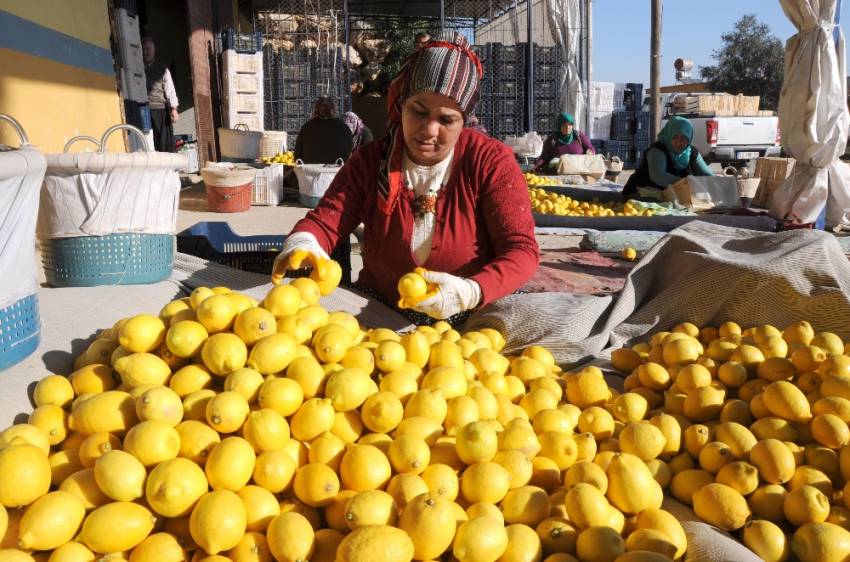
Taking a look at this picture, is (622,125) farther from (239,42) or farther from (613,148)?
(239,42)

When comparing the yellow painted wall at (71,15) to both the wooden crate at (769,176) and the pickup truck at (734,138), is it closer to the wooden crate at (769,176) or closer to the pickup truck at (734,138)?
the wooden crate at (769,176)

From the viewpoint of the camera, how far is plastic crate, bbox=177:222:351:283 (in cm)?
351

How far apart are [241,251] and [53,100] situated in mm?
3794

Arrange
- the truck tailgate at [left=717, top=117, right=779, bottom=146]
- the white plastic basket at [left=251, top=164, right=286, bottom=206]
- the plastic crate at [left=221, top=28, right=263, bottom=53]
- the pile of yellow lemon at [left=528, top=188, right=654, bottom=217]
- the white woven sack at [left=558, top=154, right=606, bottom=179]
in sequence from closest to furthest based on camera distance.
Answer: the pile of yellow lemon at [left=528, top=188, right=654, bottom=217], the white plastic basket at [left=251, top=164, right=286, bottom=206], the white woven sack at [left=558, top=154, right=606, bottom=179], the plastic crate at [left=221, top=28, right=263, bottom=53], the truck tailgate at [left=717, top=117, right=779, bottom=146]

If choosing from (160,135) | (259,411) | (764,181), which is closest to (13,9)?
(259,411)

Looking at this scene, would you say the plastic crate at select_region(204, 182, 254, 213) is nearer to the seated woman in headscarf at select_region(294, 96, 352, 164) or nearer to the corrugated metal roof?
the seated woman in headscarf at select_region(294, 96, 352, 164)

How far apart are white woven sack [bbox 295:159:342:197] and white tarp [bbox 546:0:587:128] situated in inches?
320

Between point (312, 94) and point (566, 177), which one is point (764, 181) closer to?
point (566, 177)

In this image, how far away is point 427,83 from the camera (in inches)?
101

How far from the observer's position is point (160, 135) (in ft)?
39.9

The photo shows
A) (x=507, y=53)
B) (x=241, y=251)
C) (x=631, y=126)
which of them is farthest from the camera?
(x=631, y=126)

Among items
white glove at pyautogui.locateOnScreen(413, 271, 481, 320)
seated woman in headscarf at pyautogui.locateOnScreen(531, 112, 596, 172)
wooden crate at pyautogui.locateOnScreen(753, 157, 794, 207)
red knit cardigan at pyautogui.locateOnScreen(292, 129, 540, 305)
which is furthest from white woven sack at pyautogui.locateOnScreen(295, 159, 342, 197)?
white glove at pyautogui.locateOnScreen(413, 271, 481, 320)

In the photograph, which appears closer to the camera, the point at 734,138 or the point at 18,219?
the point at 18,219

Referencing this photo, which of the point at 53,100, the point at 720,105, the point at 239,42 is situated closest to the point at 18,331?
the point at 53,100
